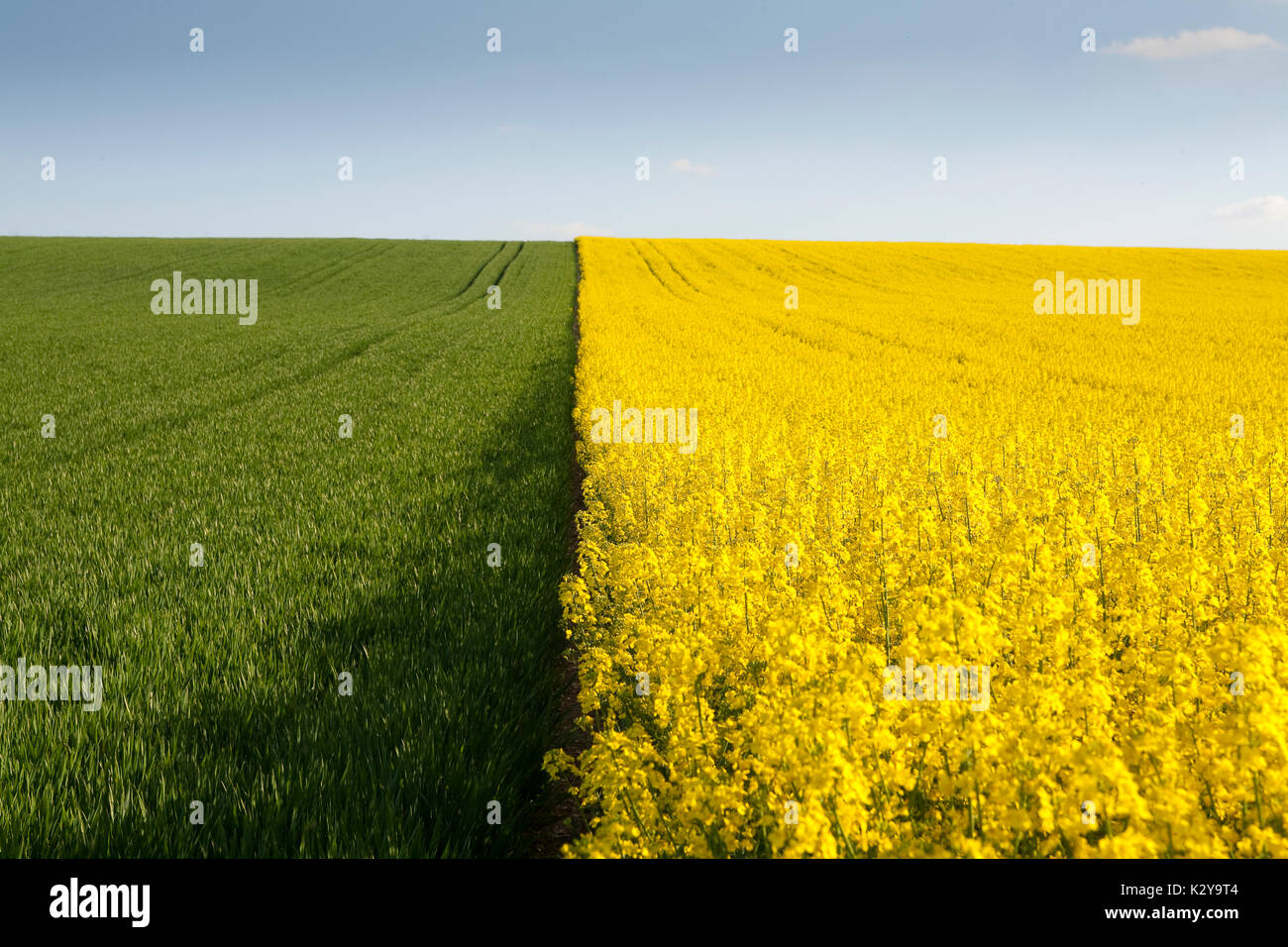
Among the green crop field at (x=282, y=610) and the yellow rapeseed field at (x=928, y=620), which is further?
the green crop field at (x=282, y=610)

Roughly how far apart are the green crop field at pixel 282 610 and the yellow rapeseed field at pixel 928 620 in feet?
2.09

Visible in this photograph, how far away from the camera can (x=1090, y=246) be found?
66.2 metres

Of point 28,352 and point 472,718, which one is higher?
point 28,352

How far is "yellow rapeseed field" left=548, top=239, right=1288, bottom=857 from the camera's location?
8.39 feet

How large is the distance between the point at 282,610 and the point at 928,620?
4.60 meters

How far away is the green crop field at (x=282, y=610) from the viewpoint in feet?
11.2

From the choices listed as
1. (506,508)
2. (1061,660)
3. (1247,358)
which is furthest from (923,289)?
(1061,660)

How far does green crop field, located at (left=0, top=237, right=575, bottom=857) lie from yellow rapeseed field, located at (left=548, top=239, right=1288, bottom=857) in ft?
2.09

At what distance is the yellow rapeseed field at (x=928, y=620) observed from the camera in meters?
2.56

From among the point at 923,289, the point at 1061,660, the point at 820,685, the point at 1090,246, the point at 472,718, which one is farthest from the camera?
the point at 1090,246

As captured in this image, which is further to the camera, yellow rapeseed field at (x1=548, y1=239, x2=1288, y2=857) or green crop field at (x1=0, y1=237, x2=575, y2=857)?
green crop field at (x1=0, y1=237, x2=575, y2=857)

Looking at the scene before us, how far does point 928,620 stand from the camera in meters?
3.00
